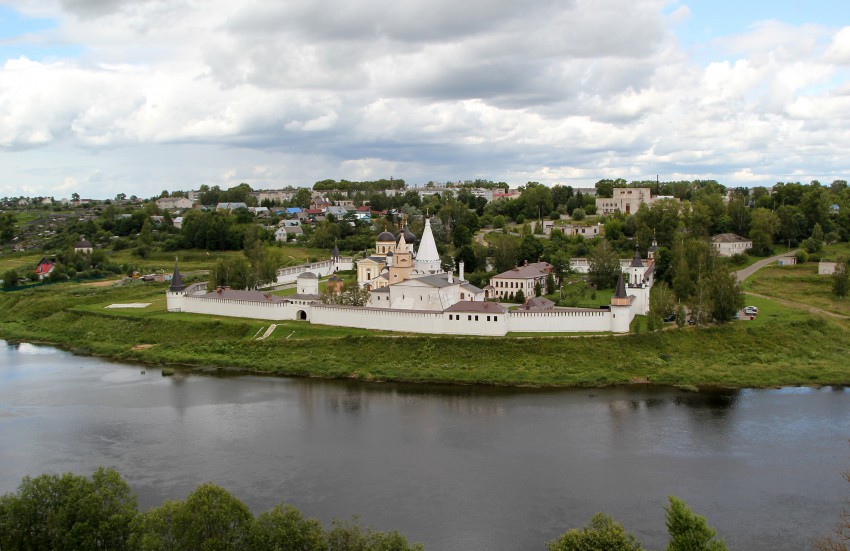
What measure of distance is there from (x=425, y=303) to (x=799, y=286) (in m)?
17.1

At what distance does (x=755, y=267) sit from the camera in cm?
3719

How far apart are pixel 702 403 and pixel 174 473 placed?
1356cm

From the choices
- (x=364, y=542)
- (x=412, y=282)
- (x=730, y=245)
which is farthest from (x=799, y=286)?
(x=364, y=542)

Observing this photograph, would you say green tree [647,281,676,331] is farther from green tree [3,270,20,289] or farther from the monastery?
green tree [3,270,20,289]

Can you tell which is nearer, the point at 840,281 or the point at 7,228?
the point at 840,281

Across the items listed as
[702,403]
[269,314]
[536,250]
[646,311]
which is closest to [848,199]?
[536,250]

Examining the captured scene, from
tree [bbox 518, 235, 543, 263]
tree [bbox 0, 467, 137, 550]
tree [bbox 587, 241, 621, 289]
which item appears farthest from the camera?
tree [bbox 518, 235, 543, 263]

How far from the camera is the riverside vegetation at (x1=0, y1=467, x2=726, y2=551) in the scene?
34.5ft

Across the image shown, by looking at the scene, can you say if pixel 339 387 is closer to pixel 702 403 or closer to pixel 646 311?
pixel 702 403

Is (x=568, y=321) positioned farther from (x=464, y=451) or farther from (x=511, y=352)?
(x=464, y=451)

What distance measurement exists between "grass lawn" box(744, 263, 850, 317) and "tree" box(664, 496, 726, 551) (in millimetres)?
21779

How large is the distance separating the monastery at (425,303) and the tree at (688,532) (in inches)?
608

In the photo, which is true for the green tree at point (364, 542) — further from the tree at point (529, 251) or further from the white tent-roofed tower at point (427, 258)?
the tree at point (529, 251)

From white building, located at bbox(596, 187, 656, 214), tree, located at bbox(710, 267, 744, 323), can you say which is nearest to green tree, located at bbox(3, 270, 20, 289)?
tree, located at bbox(710, 267, 744, 323)
